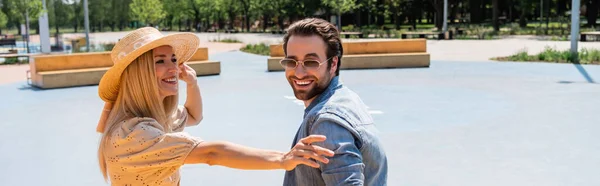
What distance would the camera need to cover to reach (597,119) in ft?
33.1

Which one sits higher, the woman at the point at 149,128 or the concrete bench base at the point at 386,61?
the woman at the point at 149,128

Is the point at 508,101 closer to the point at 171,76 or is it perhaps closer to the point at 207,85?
the point at 207,85

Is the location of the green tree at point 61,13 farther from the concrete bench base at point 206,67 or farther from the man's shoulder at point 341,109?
the man's shoulder at point 341,109

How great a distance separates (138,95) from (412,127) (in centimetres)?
741

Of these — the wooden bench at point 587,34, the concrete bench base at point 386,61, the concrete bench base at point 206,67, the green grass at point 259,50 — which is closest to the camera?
the concrete bench base at point 206,67

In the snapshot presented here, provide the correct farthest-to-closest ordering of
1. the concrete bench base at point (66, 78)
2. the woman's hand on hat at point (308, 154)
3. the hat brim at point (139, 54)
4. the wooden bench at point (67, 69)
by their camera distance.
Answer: the wooden bench at point (67, 69), the concrete bench base at point (66, 78), the hat brim at point (139, 54), the woman's hand on hat at point (308, 154)

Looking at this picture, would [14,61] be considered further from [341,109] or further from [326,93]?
[341,109]

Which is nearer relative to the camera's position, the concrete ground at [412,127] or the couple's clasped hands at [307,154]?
the couple's clasped hands at [307,154]

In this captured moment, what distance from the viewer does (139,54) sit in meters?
2.63

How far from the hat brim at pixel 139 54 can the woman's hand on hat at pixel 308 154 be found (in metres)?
0.82

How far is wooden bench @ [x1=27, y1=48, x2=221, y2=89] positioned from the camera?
16266 mm

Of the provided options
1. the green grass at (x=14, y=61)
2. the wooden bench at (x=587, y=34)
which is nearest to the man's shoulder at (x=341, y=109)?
the green grass at (x=14, y=61)

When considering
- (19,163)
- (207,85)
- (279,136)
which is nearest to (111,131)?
(19,163)

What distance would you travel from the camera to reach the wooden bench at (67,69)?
16266 mm
